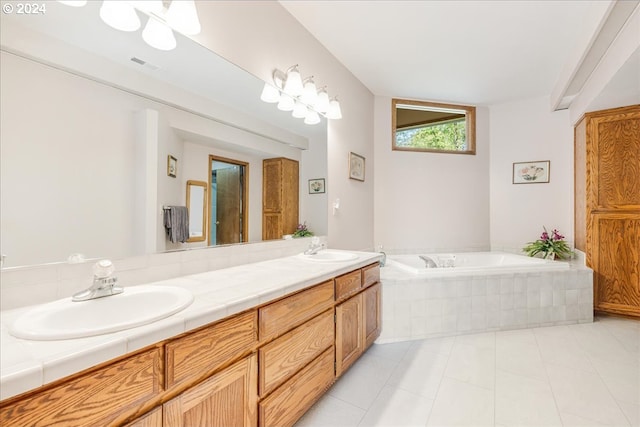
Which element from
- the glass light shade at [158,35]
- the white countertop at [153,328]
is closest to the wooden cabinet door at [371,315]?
the white countertop at [153,328]

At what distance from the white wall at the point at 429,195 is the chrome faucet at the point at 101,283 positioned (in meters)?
2.89

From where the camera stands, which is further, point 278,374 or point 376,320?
point 376,320

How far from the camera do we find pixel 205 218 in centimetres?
160

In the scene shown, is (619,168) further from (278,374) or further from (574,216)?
(278,374)

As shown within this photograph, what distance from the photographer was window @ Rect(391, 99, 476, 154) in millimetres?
3742

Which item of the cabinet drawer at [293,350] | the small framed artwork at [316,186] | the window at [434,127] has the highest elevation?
the window at [434,127]

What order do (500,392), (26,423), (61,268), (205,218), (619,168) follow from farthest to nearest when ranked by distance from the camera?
(619,168), (500,392), (205,218), (61,268), (26,423)

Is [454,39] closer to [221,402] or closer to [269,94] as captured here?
[269,94]

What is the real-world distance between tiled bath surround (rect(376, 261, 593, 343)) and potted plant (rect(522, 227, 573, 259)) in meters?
0.38

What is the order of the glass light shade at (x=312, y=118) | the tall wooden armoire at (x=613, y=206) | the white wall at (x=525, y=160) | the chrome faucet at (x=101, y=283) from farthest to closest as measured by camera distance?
the white wall at (x=525, y=160), the tall wooden armoire at (x=613, y=206), the glass light shade at (x=312, y=118), the chrome faucet at (x=101, y=283)

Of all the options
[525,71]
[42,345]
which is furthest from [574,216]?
[42,345]

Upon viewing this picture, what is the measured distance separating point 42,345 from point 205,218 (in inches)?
37.8

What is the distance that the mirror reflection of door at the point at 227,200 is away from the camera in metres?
1.63

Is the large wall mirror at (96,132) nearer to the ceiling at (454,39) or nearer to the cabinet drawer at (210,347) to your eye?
the cabinet drawer at (210,347)
